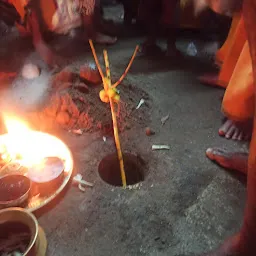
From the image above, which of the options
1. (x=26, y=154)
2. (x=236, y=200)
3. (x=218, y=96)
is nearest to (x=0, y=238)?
(x=26, y=154)

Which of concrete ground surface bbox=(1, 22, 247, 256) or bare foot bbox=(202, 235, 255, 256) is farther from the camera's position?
concrete ground surface bbox=(1, 22, 247, 256)

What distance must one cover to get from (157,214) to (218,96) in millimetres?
1362

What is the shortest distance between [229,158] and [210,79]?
1.07 metres

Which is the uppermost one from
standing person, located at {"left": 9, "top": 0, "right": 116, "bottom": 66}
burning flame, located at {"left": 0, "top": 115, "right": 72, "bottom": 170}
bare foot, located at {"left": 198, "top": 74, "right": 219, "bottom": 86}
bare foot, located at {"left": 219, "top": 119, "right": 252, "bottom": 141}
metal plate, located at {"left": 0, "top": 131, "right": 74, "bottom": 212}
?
standing person, located at {"left": 9, "top": 0, "right": 116, "bottom": 66}

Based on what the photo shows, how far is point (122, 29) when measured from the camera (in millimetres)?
3967

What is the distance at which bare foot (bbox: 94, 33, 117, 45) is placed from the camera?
11.7 feet

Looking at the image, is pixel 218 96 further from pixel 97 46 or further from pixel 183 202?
pixel 97 46

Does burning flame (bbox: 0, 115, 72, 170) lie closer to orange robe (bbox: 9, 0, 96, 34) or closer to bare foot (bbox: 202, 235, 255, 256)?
bare foot (bbox: 202, 235, 255, 256)

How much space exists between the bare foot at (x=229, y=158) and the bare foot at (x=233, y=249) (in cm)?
58

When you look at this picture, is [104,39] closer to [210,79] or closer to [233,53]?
[210,79]

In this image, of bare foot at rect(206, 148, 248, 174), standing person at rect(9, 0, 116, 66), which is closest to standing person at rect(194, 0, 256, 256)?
bare foot at rect(206, 148, 248, 174)

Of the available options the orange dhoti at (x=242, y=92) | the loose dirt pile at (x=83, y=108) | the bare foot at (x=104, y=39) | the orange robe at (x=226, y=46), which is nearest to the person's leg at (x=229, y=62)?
the orange robe at (x=226, y=46)

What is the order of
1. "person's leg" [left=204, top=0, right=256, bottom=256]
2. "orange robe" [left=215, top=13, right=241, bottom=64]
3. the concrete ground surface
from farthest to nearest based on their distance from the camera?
1. "orange robe" [left=215, top=13, right=241, bottom=64]
2. the concrete ground surface
3. "person's leg" [left=204, top=0, right=256, bottom=256]

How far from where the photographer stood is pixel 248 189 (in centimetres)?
130
